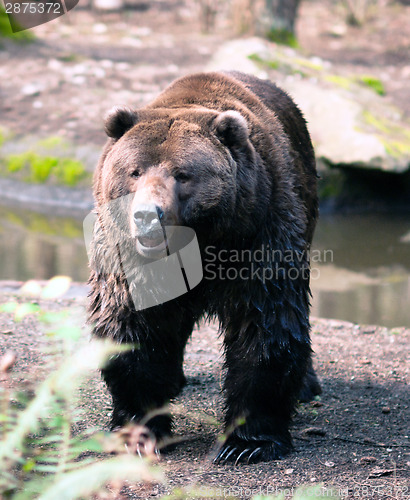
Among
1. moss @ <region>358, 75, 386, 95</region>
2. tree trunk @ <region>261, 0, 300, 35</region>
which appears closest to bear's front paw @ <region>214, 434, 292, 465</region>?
moss @ <region>358, 75, 386, 95</region>

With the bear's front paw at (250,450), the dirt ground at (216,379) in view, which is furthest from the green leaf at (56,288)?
the bear's front paw at (250,450)

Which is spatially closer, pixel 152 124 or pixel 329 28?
pixel 152 124

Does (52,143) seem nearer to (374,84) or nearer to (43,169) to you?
(43,169)

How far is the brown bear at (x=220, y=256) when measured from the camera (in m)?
4.08

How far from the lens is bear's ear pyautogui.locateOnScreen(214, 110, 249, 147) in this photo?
412cm

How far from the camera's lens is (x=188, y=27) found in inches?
869

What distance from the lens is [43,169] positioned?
1286 cm

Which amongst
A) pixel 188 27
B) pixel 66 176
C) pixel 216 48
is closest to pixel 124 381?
pixel 66 176

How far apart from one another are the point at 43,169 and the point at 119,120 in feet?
29.4

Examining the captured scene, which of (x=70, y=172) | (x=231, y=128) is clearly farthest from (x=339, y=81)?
(x=231, y=128)

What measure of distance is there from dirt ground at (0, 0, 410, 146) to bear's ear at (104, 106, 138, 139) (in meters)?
9.06

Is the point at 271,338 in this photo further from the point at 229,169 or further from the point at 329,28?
the point at 329,28

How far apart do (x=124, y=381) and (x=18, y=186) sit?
9.13 metres

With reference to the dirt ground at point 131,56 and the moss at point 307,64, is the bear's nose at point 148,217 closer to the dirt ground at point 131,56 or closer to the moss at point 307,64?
the dirt ground at point 131,56
